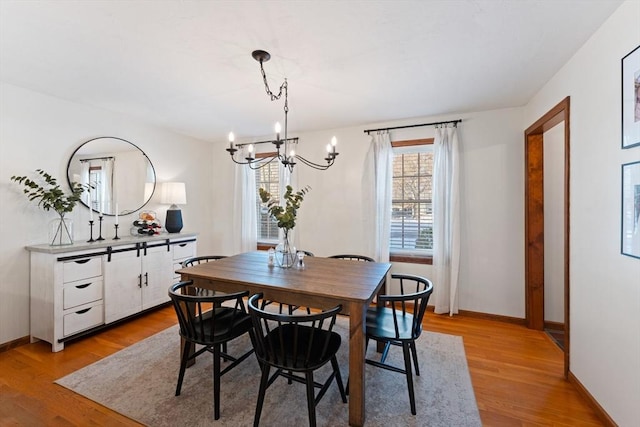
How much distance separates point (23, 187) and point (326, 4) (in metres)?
3.43

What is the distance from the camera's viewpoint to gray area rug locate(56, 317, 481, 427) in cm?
187

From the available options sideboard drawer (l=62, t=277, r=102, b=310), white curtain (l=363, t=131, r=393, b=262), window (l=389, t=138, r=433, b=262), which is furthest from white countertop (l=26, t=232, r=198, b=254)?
window (l=389, t=138, r=433, b=262)

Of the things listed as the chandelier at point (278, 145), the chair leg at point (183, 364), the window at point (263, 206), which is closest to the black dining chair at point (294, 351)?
the chair leg at point (183, 364)

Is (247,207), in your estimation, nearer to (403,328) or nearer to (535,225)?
(403,328)

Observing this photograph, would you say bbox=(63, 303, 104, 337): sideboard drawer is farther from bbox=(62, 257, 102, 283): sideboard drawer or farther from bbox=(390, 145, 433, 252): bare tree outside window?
bbox=(390, 145, 433, 252): bare tree outside window

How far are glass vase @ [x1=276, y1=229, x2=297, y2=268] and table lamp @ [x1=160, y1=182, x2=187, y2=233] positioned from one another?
229cm

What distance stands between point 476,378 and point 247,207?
12.5 feet

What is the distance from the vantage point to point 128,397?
207cm

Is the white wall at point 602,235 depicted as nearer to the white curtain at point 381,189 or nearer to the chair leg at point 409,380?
the chair leg at point 409,380

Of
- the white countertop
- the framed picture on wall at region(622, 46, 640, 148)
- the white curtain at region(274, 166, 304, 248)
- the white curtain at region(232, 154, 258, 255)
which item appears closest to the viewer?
the framed picture on wall at region(622, 46, 640, 148)

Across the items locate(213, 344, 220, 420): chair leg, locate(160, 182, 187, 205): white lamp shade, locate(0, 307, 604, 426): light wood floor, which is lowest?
locate(0, 307, 604, 426): light wood floor

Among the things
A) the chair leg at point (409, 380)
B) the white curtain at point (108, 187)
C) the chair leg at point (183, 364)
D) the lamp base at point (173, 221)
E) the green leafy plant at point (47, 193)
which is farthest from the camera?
the lamp base at point (173, 221)

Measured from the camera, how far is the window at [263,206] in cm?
484

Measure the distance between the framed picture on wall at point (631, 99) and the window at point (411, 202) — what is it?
219 centimetres
